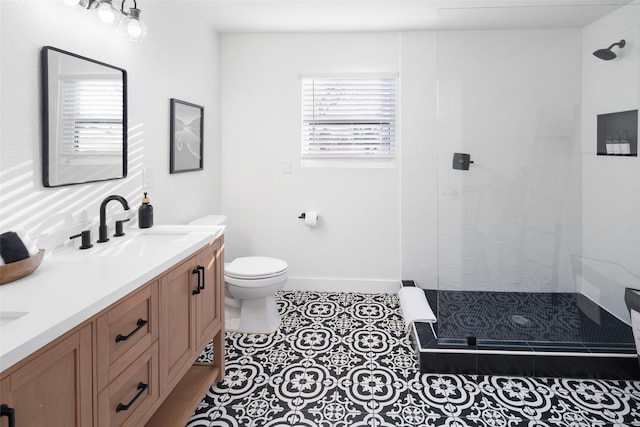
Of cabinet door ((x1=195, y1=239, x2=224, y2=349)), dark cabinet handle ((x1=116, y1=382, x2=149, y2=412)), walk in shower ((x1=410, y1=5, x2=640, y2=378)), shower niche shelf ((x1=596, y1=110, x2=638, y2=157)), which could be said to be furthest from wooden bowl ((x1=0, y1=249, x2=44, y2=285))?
shower niche shelf ((x1=596, y1=110, x2=638, y2=157))

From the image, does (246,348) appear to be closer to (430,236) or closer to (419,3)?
(430,236)

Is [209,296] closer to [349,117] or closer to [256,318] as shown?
[256,318]

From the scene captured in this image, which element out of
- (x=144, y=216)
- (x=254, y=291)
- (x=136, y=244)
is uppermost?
(x=144, y=216)

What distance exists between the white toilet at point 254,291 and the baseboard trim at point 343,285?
760mm

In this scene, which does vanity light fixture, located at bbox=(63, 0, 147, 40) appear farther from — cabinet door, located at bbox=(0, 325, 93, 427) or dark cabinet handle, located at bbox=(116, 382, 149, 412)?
dark cabinet handle, located at bbox=(116, 382, 149, 412)

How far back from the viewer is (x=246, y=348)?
8.97 feet

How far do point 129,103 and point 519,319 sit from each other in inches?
105

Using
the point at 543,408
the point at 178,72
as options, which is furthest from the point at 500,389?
the point at 178,72

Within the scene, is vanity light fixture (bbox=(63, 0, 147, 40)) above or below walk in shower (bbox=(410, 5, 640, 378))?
above

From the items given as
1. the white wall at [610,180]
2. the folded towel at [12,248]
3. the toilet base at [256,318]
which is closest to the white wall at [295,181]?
the toilet base at [256,318]

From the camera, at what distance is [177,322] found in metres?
1.77

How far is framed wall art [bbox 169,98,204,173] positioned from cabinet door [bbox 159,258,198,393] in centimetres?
125

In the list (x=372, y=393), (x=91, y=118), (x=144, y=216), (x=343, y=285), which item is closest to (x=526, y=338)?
(x=372, y=393)

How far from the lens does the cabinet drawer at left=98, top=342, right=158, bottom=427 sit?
126 centimetres
